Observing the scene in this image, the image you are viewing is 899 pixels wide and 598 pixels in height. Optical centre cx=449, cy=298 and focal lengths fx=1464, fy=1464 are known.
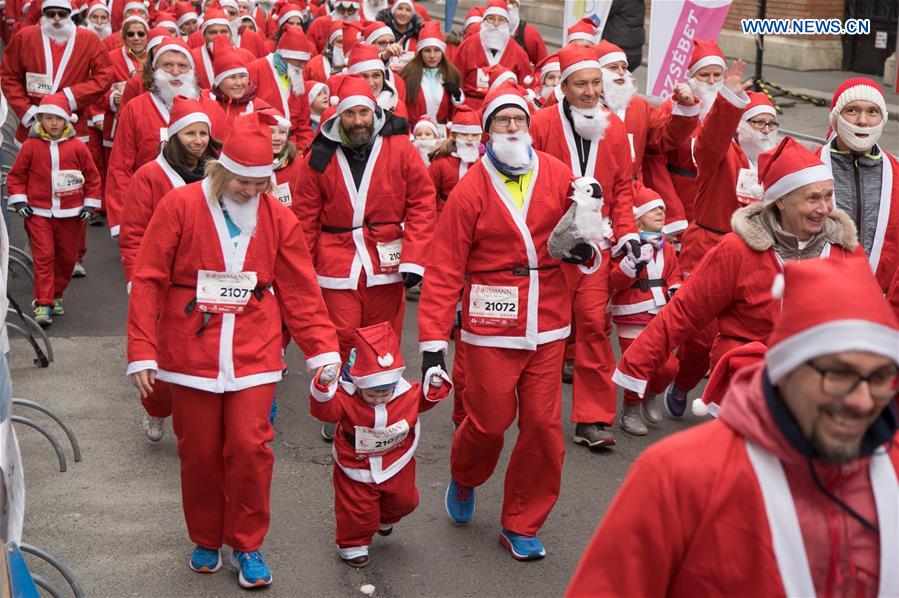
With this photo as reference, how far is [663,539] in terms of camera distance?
3061 mm

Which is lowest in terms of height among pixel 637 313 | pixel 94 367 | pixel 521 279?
pixel 94 367

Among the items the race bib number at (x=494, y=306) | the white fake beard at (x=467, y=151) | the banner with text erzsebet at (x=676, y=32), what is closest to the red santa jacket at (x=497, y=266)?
the race bib number at (x=494, y=306)

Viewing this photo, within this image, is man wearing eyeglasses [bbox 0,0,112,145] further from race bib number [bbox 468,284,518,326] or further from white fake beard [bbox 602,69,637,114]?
race bib number [bbox 468,284,518,326]

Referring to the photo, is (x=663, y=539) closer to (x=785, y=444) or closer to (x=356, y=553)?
(x=785, y=444)

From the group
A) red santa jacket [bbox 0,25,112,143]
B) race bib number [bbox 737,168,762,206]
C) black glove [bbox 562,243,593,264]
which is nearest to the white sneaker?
black glove [bbox 562,243,593,264]

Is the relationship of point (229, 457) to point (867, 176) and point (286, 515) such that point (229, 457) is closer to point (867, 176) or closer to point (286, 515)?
point (286, 515)

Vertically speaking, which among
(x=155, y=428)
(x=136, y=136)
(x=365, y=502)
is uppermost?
(x=136, y=136)

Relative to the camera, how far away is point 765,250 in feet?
18.7

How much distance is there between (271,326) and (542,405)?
4.08 feet

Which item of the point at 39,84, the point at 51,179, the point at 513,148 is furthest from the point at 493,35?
the point at 513,148

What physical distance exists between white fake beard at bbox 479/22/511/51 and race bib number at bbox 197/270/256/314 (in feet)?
29.0

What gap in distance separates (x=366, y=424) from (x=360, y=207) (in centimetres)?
193

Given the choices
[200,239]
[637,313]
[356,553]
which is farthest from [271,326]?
[637,313]

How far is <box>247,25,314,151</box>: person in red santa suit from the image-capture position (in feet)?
41.3
